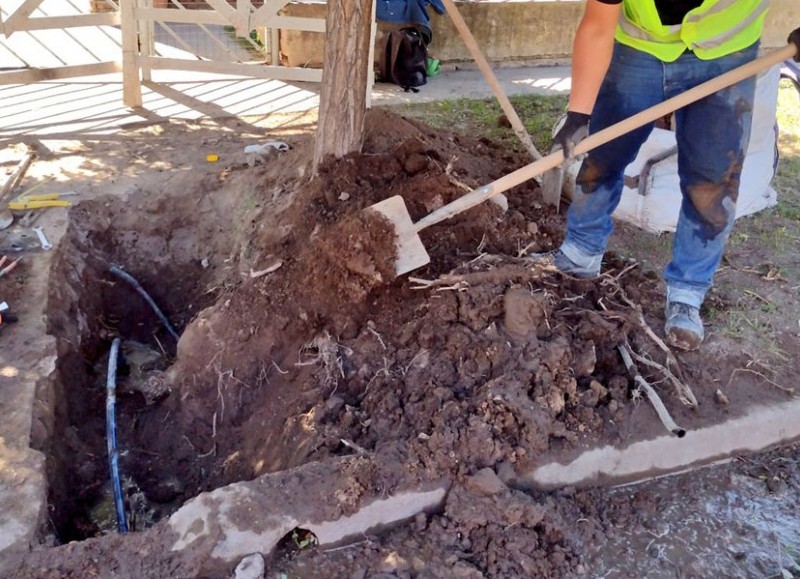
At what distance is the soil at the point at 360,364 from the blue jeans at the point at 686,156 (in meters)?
0.28

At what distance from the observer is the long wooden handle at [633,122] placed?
2.99 m

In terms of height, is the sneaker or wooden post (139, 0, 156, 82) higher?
wooden post (139, 0, 156, 82)

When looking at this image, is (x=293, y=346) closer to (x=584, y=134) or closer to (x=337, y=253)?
(x=337, y=253)

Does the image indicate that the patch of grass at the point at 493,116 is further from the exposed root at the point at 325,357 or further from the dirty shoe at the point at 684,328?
the exposed root at the point at 325,357

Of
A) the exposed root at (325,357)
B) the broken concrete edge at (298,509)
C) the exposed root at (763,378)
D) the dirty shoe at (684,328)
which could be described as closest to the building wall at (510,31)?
the exposed root at (325,357)

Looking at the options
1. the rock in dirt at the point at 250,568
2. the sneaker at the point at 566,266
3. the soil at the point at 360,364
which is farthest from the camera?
the sneaker at the point at 566,266

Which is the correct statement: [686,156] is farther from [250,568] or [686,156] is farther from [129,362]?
[129,362]

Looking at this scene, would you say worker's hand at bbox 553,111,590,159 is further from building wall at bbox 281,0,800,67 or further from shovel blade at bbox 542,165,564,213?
building wall at bbox 281,0,800,67

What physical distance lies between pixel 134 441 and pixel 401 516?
63.4 inches

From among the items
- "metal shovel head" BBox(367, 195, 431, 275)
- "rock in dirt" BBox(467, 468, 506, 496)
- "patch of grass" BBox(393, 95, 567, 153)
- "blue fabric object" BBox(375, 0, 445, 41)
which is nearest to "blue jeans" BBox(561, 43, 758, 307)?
"metal shovel head" BBox(367, 195, 431, 275)

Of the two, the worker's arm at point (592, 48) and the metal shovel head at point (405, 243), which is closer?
the worker's arm at point (592, 48)

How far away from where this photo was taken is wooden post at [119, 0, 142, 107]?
19.7ft

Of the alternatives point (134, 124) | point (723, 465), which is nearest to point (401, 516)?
point (723, 465)

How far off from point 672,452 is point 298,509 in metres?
1.53
